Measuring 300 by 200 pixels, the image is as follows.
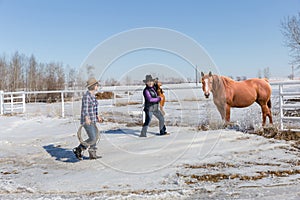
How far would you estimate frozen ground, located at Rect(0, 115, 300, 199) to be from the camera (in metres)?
3.13

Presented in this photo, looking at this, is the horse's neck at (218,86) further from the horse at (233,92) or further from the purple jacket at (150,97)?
the purple jacket at (150,97)

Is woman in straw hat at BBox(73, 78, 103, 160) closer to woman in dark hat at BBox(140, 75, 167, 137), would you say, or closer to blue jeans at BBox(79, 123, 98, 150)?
blue jeans at BBox(79, 123, 98, 150)

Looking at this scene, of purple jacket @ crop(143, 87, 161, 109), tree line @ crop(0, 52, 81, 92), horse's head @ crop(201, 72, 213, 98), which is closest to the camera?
purple jacket @ crop(143, 87, 161, 109)

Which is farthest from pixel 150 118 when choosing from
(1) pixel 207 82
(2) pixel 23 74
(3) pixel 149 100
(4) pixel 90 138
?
(2) pixel 23 74

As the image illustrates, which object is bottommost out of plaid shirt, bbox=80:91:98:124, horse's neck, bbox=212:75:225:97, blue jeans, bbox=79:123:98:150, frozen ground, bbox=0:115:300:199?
frozen ground, bbox=0:115:300:199

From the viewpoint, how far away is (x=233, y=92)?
6582 millimetres

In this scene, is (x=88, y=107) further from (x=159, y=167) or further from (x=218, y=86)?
(x=218, y=86)

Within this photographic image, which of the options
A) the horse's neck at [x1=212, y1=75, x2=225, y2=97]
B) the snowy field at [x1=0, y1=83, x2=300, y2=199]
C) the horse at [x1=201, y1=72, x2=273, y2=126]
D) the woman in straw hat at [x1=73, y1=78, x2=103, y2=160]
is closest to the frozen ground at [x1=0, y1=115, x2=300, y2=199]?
the snowy field at [x1=0, y1=83, x2=300, y2=199]

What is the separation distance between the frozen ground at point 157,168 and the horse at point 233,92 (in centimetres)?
77

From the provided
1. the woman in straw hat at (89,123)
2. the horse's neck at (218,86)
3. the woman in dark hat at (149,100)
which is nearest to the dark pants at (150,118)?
the woman in dark hat at (149,100)

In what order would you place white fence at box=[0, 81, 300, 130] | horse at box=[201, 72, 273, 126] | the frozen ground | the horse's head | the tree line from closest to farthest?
1. the frozen ground
2. the horse's head
3. horse at box=[201, 72, 273, 126]
4. white fence at box=[0, 81, 300, 130]
5. the tree line

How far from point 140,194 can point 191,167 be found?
4.19 ft

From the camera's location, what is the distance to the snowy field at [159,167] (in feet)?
10.3

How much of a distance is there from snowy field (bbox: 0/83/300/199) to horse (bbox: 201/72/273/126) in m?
0.47
